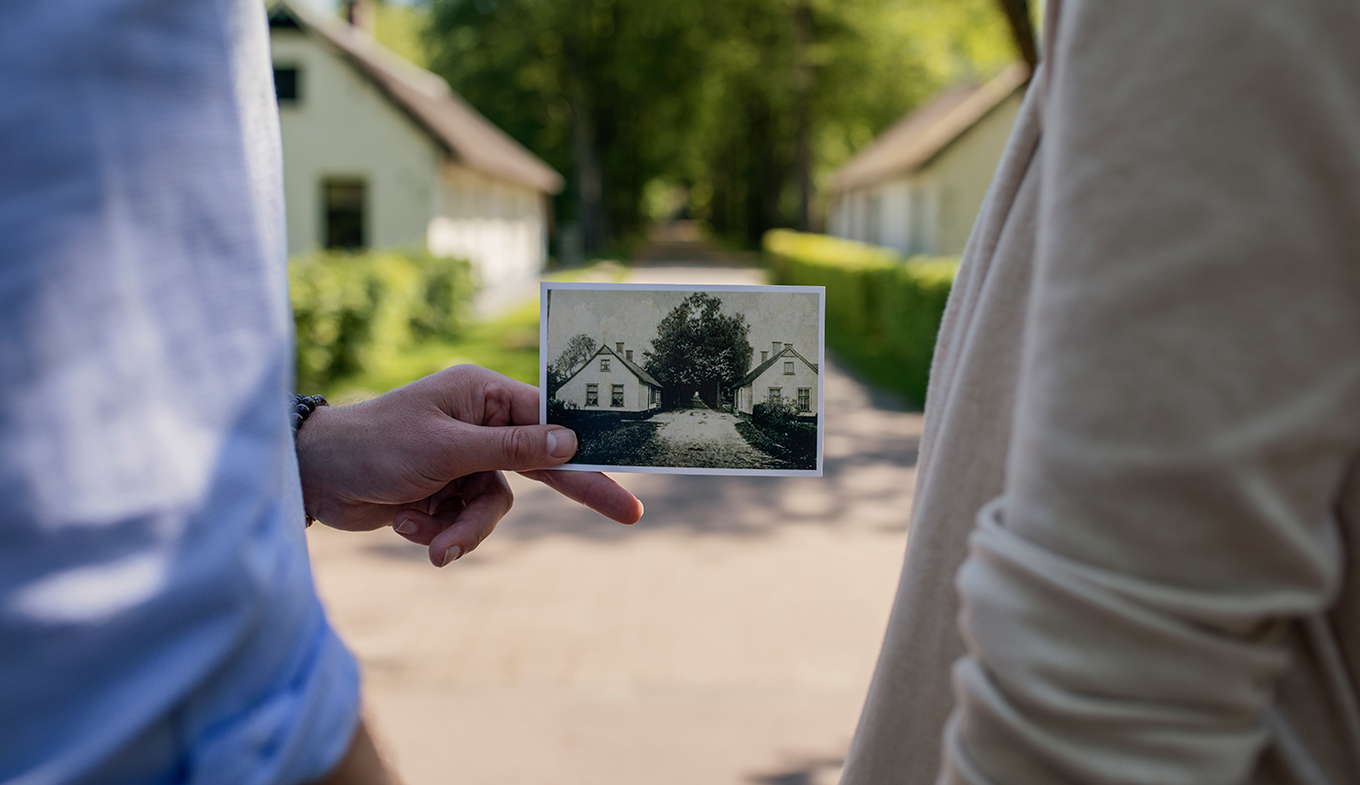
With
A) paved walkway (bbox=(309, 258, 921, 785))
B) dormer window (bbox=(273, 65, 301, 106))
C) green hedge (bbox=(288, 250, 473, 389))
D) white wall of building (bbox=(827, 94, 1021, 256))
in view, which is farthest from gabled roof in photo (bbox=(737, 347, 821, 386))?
dormer window (bbox=(273, 65, 301, 106))

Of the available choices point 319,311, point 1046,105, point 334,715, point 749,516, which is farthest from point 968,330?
point 319,311

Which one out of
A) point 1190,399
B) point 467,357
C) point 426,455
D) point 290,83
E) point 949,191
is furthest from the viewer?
point 949,191

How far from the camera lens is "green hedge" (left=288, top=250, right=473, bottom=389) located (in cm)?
1166

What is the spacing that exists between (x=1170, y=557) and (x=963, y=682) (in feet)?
0.59

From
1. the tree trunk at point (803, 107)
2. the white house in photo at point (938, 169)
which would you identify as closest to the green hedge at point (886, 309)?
the white house in photo at point (938, 169)

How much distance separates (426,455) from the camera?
5.00ft

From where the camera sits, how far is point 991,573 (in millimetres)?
823

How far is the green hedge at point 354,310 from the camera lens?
459 inches

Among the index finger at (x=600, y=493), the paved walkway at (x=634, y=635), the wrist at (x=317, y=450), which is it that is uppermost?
the wrist at (x=317, y=450)

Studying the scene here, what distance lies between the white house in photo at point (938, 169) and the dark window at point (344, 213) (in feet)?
43.1

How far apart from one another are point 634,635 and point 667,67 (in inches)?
1257

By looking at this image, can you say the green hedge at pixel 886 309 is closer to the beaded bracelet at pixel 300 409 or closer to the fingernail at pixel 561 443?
the beaded bracelet at pixel 300 409

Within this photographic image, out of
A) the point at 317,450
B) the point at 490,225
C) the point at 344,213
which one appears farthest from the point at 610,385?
the point at 490,225

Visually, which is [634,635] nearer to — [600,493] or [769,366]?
[600,493]
